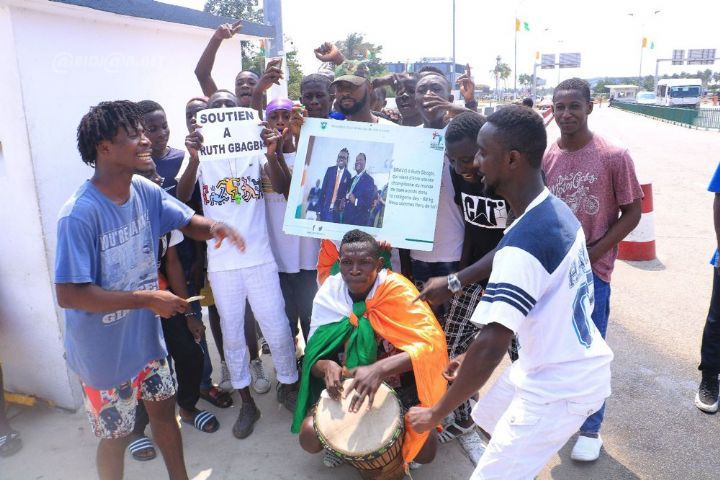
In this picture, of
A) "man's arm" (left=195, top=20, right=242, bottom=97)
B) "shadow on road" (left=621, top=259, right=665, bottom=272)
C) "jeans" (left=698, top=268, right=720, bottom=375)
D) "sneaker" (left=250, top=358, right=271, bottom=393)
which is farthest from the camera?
"shadow on road" (left=621, top=259, right=665, bottom=272)

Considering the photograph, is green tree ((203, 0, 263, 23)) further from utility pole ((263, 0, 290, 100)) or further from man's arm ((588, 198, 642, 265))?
man's arm ((588, 198, 642, 265))

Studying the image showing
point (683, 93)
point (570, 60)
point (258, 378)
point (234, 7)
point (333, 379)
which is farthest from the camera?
point (570, 60)

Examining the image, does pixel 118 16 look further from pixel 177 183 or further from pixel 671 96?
pixel 671 96

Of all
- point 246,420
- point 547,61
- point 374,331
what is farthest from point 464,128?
point 547,61

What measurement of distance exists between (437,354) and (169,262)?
1.76 meters

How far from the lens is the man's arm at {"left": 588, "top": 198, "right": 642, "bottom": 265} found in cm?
319

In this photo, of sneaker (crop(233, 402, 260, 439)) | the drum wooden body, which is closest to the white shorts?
the drum wooden body

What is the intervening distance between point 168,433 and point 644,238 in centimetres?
607

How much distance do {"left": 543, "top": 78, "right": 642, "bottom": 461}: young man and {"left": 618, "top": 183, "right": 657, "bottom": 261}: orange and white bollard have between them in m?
3.95

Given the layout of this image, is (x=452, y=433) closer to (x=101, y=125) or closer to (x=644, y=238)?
(x=101, y=125)

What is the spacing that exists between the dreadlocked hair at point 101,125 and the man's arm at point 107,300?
619 millimetres

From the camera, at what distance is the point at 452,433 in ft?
11.7

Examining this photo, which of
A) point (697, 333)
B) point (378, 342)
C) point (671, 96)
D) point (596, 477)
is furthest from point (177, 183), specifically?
point (671, 96)

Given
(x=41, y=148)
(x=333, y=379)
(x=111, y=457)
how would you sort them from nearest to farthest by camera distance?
(x=111, y=457), (x=333, y=379), (x=41, y=148)
